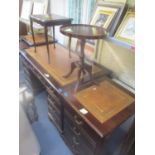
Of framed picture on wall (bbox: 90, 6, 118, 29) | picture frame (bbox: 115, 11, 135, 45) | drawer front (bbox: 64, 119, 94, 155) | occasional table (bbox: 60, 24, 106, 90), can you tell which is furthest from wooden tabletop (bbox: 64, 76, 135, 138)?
framed picture on wall (bbox: 90, 6, 118, 29)

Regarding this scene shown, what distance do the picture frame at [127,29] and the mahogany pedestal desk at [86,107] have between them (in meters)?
0.43

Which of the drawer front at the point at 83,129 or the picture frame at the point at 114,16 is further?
the picture frame at the point at 114,16

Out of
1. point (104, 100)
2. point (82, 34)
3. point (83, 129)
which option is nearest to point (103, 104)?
point (104, 100)

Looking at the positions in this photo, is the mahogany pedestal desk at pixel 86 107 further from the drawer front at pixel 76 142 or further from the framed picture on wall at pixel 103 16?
the framed picture on wall at pixel 103 16

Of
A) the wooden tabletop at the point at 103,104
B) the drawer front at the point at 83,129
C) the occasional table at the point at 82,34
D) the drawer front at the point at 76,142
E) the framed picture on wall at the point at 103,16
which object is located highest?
the framed picture on wall at the point at 103,16

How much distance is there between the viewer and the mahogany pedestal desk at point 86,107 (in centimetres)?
100

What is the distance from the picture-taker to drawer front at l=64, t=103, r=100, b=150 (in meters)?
1.01

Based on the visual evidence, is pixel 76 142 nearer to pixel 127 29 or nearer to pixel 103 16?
pixel 127 29

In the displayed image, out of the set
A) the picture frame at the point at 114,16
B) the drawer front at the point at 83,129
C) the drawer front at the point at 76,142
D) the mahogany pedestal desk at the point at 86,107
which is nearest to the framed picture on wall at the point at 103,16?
the picture frame at the point at 114,16

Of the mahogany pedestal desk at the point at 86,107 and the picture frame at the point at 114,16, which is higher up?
the picture frame at the point at 114,16

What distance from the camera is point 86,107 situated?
43.2 inches
